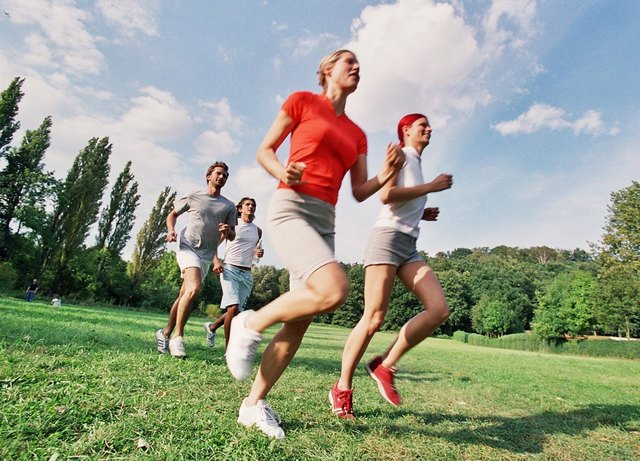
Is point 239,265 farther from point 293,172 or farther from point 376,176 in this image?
point 293,172

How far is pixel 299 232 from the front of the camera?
8.46 feet

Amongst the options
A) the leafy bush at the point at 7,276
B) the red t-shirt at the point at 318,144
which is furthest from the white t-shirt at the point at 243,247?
the leafy bush at the point at 7,276

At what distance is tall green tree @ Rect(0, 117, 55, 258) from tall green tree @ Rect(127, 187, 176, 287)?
32.5 ft

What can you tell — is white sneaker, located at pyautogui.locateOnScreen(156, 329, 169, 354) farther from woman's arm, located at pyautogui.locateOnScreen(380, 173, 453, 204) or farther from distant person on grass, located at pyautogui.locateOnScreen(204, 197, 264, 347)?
woman's arm, located at pyautogui.locateOnScreen(380, 173, 453, 204)

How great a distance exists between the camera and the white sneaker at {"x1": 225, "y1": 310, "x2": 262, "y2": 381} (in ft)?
7.96

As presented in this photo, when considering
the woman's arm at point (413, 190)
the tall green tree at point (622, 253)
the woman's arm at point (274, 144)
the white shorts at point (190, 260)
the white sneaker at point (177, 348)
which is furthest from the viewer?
the tall green tree at point (622, 253)

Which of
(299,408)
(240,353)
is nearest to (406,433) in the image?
(299,408)

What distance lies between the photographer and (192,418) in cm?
257

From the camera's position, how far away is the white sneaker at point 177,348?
505 centimetres

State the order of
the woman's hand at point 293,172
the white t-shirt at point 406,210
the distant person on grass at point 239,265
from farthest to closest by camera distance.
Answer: the distant person on grass at point 239,265, the white t-shirt at point 406,210, the woman's hand at point 293,172

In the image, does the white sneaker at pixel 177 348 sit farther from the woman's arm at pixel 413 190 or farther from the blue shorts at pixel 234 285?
the woman's arm at pixel 413 190

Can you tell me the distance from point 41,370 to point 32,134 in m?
48.1

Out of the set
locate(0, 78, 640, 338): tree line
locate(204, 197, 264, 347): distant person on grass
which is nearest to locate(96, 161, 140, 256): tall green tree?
locate(0, 78, 640, 338): tree line

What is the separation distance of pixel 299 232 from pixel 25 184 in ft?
156
